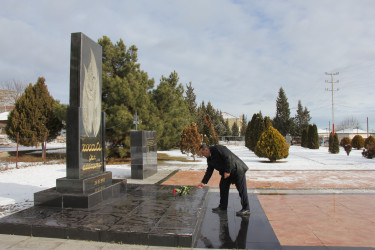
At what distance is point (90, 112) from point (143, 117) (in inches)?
398

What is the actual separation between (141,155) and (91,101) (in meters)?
4.63

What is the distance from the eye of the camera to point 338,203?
597 centimetres

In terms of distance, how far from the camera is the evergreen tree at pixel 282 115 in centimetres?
5300

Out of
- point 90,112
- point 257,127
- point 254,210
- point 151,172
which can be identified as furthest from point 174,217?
point 257,127

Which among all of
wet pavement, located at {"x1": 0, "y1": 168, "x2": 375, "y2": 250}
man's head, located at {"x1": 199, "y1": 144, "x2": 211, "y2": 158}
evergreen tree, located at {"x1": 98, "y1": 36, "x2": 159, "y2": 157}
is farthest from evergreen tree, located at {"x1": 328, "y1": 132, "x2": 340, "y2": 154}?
man's head, located at {"x1": 199, "y1": 144, "x2": 211, "y2": 158}

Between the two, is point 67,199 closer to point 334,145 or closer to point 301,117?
point 334,145

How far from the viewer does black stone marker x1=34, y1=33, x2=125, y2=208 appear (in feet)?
16.4

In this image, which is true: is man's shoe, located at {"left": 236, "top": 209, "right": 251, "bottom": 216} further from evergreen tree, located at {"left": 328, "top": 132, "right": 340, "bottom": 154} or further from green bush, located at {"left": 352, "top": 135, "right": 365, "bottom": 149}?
green bush, located at {"left": 352, "top": 135, "right": 365, "bottom": 149}

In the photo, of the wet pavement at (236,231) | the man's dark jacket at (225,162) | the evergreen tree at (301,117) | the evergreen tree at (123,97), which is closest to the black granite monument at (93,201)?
the wet pavement at (236,231)

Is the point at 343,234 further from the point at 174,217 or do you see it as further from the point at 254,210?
the point at 174,217

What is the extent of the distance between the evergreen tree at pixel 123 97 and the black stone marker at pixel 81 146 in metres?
9.00

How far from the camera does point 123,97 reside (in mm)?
15227

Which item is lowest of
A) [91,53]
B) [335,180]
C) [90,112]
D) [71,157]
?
[335,180]

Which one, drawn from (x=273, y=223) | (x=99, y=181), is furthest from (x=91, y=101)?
(x=273, y=223)
